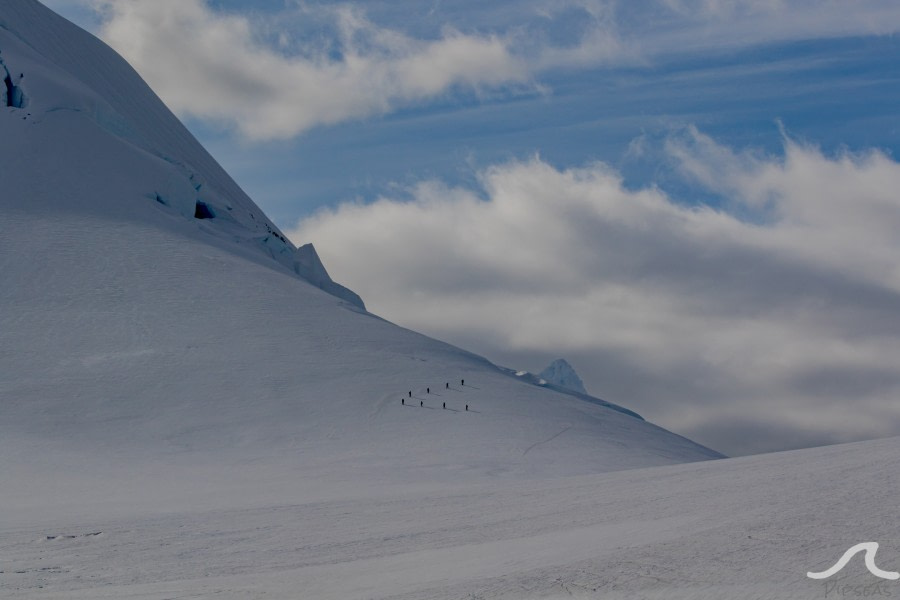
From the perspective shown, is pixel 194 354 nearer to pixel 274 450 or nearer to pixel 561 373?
pixel 274 450

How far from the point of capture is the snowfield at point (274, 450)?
1353 centimetres

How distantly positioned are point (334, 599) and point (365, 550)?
2.65 m

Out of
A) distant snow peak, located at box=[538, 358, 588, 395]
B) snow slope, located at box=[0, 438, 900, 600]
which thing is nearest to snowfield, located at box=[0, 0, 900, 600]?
snow slope, located at box=[0, 438, 900, 600]

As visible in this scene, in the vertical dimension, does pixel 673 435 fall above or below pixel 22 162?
below

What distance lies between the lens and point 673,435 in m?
37.2

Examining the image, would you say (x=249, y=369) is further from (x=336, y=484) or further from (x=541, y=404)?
(x=336, y=484)

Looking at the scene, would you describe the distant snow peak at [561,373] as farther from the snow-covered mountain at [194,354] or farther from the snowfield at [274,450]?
the snow-covered mountain at [194,354]

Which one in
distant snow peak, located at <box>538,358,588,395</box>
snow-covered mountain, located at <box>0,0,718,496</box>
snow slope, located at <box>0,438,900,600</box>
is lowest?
snow slope, located at <box>0,438,900,600</box>

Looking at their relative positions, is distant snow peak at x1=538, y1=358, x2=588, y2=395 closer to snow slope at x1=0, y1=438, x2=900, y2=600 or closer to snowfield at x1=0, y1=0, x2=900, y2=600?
snowfield at x1=0, y1=0, x2=900, y2=600

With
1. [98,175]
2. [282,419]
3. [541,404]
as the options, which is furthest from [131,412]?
[98,175]

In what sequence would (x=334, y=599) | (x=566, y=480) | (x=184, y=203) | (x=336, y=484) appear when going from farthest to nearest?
(x=184, y=203)
(x=336, y=484)
(x=566, y=480)
(x=334, y=599)

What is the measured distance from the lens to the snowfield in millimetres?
13531

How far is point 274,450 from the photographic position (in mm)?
29359

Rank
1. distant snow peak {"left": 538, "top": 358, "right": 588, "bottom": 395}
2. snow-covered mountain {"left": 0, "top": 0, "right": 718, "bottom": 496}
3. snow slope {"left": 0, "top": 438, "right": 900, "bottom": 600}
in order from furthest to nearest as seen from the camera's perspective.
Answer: distant snow peak {"left": 538, "top": 358, "right": 588, "bottom": 395} → snow-covered mountain {"left": 0, "top": 0, "right": 718, "bottom": 496} → snow slope {"left": 0, "top": 438, "right": 900, "bottom": 600}
